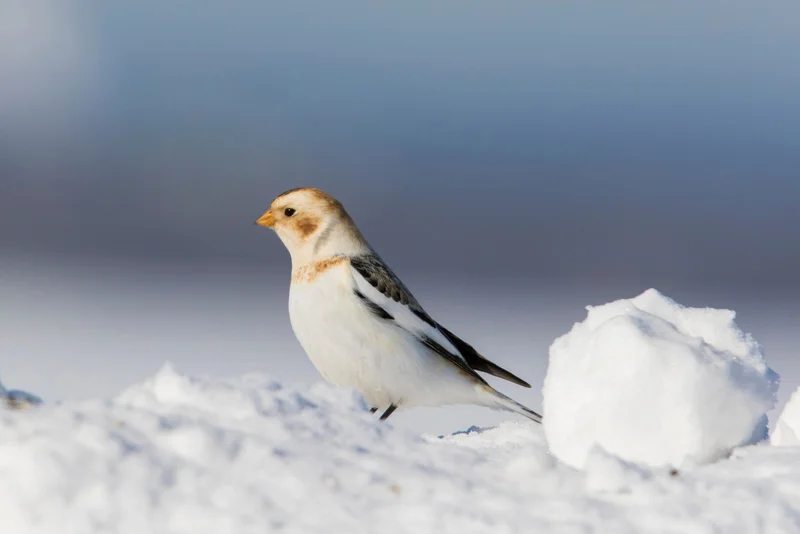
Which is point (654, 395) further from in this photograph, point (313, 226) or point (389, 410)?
point (313, 226)

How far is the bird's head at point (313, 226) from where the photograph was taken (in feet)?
14.6

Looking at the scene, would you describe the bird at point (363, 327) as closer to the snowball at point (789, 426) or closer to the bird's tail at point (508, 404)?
the bird's tail at point (508, 404)

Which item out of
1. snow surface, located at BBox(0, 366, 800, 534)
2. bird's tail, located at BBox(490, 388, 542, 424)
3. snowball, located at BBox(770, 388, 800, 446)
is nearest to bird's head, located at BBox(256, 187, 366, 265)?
bird's tail, located at BBox(490, 388, 542, 424)

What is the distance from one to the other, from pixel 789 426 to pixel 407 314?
6.59 feet

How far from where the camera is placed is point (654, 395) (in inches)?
101

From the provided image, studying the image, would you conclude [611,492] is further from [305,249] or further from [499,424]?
[305,249]

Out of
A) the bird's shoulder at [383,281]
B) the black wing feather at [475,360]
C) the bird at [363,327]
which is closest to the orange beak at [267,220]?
the bird at [363,327]

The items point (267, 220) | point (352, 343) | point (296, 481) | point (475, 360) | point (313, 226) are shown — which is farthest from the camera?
point (475, 360)

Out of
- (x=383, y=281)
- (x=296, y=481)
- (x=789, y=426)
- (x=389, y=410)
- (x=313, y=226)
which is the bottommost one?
(x=296, y=481)

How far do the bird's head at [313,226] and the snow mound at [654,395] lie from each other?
6.26 feet

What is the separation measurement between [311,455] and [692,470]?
1034mm

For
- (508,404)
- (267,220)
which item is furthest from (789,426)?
(267,220)

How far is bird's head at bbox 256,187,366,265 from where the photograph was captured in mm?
4445

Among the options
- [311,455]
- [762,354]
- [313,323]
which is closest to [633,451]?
[762,354]
